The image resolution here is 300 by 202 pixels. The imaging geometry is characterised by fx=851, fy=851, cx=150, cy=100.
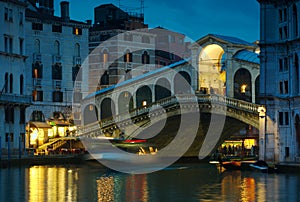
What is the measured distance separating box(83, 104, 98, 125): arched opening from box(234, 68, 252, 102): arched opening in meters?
13.3

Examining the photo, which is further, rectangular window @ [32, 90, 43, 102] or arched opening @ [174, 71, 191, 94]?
rectangular window @ [32, 90, 43, 102]

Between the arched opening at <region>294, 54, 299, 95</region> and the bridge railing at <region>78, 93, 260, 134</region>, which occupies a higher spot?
the arched opening at <region>294, 54, 299, 95</region>

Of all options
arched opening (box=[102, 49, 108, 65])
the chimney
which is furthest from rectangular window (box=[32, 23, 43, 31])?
arched opening (box=[102, 49, 108, 65])

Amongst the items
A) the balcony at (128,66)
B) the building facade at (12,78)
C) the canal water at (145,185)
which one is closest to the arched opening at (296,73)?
the canal water at (145,185)

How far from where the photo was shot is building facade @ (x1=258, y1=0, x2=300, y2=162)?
47.8 metres

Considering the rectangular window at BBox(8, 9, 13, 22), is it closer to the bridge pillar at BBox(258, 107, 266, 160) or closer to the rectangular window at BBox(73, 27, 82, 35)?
the rectangular window at BBox(73, 27, 82, 35)

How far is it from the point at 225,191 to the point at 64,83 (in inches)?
1434

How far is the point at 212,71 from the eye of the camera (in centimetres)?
6384

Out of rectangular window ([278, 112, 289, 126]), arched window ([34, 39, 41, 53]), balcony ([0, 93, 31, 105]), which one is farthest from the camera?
arched window ([34, 39, 41, 53])

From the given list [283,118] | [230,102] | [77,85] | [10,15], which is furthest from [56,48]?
[283,118]

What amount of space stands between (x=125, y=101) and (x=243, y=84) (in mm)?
11517

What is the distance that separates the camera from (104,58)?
75875 mm

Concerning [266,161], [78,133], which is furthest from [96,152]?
[266,161]

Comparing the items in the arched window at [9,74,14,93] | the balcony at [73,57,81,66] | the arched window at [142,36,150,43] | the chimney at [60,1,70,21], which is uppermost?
the chimney at [60,1,70,21]
